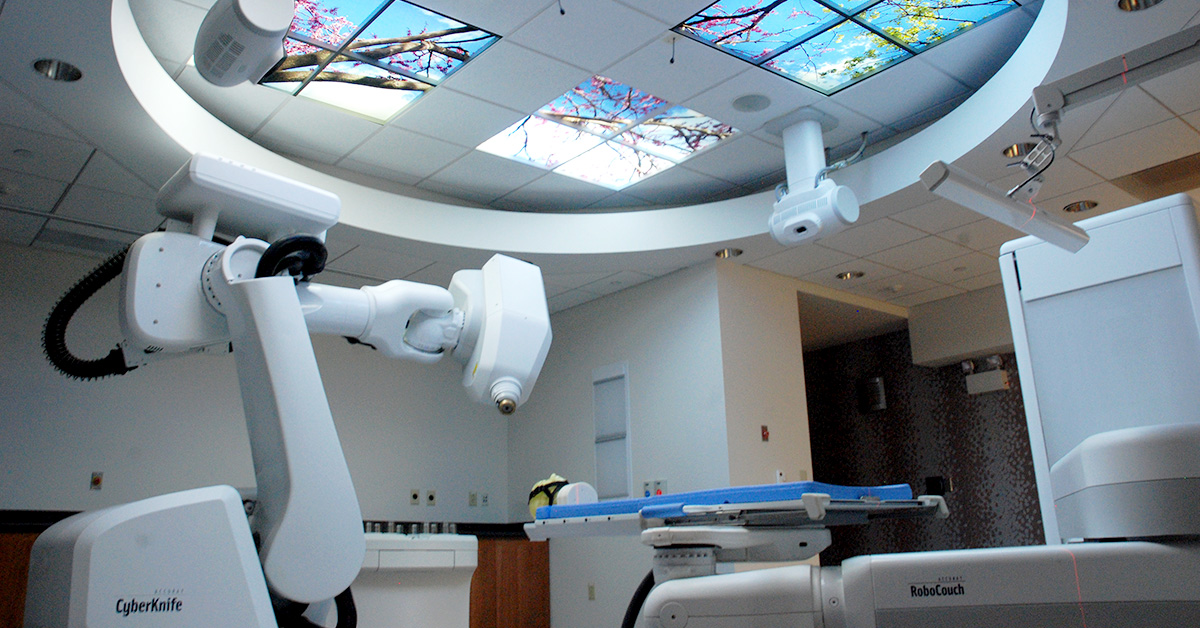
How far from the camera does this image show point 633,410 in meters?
5.84

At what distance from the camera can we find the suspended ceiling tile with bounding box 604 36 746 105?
3641 millimetres

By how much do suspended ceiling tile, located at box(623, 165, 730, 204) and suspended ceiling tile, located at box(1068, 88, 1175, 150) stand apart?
207 cm

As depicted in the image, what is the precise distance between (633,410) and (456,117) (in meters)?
2.58

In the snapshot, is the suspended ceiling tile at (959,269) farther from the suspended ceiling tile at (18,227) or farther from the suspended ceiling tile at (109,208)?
the suspended ceiling tile at (18,227)

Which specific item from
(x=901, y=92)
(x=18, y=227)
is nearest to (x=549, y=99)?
(x=901, y=92)

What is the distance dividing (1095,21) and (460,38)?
2485mm

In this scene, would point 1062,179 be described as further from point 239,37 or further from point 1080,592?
point 239,37

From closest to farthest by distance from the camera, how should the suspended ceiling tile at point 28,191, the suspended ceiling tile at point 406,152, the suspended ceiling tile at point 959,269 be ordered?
the suspended ceiling tile at point 28,191, the suspended ceiling tile at point 406,152, the suspended ceiling tile at point 959,269

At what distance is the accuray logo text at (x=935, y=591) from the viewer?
3.54ft

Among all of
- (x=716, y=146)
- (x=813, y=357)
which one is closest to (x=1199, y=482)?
(x=716, y=146)

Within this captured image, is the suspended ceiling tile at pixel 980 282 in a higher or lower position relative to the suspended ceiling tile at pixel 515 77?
lower

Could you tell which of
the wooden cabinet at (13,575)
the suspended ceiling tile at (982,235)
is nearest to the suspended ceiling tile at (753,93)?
the suspended ceiling tile at (982,235)

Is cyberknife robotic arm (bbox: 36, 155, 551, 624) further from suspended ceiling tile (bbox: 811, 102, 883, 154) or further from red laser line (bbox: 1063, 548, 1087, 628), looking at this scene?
suspended ceiling tile (bbox: 811, 102, 883, 154)

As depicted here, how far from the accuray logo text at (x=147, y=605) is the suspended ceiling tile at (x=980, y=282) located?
5.93 m
